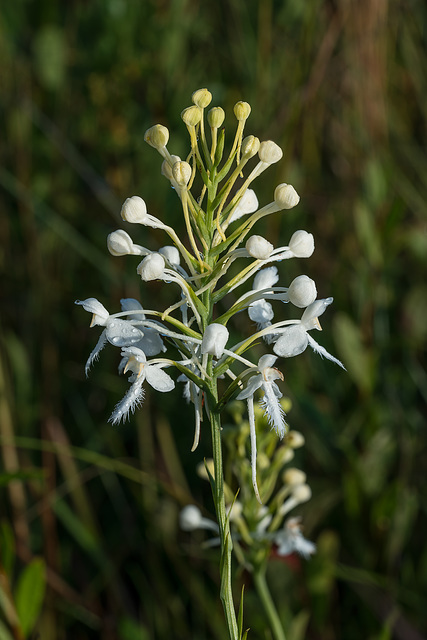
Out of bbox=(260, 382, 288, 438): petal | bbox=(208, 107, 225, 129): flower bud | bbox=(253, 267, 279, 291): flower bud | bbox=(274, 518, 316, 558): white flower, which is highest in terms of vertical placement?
bbox=(208, 107, 225, 129): flower bud

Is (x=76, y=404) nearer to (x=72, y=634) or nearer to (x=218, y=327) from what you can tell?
(x=72, y=634)

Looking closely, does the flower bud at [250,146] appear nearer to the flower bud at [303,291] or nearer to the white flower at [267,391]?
the flower bud at [303,291]

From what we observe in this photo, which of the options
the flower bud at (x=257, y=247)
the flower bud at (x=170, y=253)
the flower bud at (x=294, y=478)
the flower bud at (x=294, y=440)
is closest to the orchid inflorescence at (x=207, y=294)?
the flower bud at (x=257, y=247)

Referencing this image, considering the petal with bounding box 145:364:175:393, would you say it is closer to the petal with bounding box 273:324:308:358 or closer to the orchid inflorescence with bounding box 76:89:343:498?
the orchid inflorescence with bounding box 76:89:343:498

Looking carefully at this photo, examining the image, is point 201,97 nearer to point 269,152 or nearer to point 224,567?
point 269,152

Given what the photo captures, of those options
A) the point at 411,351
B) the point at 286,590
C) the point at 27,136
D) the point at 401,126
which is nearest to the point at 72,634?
the point at 286,590

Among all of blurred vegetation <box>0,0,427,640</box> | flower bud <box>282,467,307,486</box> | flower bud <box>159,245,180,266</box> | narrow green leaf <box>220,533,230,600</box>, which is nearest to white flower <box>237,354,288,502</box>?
narrow green leaf <box>220,533,230,600</box>
